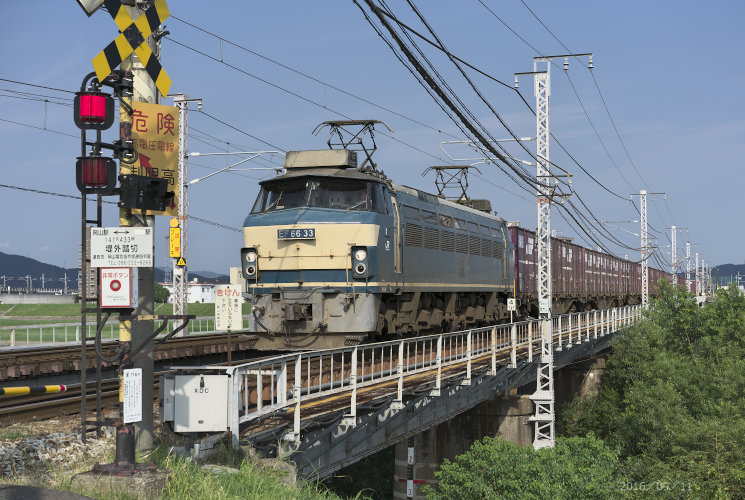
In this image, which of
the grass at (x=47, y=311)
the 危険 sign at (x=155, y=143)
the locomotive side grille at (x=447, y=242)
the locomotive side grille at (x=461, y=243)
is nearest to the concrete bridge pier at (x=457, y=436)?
the locomotive side grille at (x=461, y=243)

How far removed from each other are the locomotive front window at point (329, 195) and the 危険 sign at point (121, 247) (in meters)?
9.02

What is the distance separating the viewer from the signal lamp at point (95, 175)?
891cm

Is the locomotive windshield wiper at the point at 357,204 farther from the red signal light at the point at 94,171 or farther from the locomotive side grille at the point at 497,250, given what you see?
the locomotive side grille at the point at 497,250

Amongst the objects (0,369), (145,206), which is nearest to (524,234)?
(0,369)

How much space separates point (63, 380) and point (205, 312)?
2407 inches

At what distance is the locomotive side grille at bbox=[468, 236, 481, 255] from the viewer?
962 inches

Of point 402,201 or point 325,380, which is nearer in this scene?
point 325,380

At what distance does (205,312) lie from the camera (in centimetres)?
8131

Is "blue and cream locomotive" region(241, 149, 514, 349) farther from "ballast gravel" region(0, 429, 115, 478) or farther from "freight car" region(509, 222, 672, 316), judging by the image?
"freight car" region(509, 222, 672, 316)

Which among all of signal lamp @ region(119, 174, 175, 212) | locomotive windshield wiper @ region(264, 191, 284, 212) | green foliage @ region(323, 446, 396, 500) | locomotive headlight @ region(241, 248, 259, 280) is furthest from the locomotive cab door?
green foliage @ region(323, 446, 396, 500)

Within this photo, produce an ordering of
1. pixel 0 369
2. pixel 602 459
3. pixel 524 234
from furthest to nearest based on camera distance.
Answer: pixel 524 234, pixel 602 459, pixel 0 369

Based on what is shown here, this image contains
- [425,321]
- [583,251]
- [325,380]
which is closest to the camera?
[325,380]

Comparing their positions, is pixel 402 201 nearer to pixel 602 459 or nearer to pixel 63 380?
pixel 63 380
